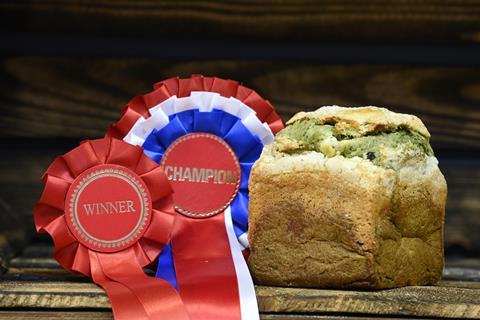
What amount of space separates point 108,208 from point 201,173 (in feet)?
0.73

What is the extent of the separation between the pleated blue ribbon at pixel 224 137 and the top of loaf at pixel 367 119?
7.4 inches

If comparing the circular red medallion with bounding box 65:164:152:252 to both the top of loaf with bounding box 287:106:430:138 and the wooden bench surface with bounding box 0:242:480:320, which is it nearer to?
the wooden bench surface with bounding box 0:242:480:320

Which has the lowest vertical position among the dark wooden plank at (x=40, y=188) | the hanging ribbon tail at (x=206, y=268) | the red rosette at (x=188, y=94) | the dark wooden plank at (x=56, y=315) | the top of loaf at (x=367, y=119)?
the dark wooden plank at (x=40, y=188)

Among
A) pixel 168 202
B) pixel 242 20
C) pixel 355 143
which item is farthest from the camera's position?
pixel 242 20

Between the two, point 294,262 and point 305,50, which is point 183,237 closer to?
point 294,262

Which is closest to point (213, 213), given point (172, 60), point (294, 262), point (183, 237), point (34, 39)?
point (183, 237)

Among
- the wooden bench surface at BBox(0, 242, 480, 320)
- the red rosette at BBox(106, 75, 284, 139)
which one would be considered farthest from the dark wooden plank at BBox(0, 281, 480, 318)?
the red rosette at BBox(106, 75, 284, 139)

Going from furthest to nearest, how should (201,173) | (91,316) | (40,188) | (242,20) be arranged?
(40,188) → (242,20) → (201,173) → (91,316)

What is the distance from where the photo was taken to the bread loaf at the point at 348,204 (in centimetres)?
147

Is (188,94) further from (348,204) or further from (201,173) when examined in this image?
(348,204)

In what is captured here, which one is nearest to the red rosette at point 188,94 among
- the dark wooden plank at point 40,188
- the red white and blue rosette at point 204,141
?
the red white and blue rosette at point 204,141

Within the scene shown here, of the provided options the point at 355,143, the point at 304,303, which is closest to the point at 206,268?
the point at 304,303

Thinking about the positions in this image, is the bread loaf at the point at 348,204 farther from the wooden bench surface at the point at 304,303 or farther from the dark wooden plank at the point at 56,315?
the dark wooden plank at the point at 56,315

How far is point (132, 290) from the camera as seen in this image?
55.9 inches
